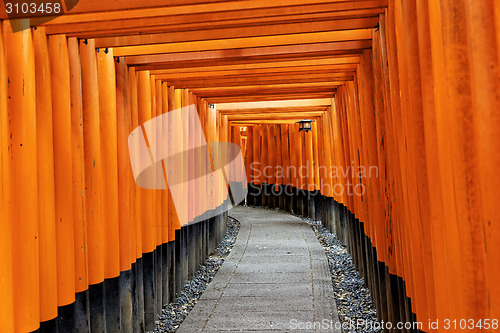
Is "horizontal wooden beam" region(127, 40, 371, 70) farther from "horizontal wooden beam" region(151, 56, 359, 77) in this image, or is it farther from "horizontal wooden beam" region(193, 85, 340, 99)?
"horizontal wooden beam" region(193, 85, 340, 99)

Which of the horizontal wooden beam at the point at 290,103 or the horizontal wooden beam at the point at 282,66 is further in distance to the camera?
the horizontal wooden beam at the point at 290,103

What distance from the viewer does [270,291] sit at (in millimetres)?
6453

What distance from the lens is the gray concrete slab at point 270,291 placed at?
5180 mm

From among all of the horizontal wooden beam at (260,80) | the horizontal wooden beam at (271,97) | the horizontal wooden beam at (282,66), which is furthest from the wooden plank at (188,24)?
the horizontal wooden beam at (271,97)

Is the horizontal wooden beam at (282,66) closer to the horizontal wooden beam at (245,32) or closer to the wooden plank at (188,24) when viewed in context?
the horizontal wooden beam at (245,32)

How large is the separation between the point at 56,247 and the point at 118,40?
6.85ft

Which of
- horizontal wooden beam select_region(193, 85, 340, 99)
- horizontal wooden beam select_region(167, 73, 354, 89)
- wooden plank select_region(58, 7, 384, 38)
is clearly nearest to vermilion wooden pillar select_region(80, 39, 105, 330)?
wooden plank select_region(58, 7, 384, 38)

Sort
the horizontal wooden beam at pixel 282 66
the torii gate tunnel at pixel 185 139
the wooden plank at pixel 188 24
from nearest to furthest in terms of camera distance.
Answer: the torii gate tunnel at pixel 185 139, the wooden plank at pixel 188 24, the horizontal wooden beam at pixel 282 66

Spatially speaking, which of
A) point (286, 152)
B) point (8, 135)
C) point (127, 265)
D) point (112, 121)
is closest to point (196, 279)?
point (127, 265)

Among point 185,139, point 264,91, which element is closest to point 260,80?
point 264,91

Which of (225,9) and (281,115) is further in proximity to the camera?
(281,115)

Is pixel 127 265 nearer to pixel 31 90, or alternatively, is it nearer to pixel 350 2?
pixel 31 90

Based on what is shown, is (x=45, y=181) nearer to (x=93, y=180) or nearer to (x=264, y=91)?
(x=93, y=180)

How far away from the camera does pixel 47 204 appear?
3.20m
